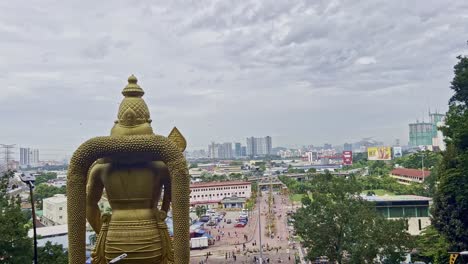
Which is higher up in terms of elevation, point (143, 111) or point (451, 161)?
point (143, 111)

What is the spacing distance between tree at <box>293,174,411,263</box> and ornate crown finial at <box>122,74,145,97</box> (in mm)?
16139

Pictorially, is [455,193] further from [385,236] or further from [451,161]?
[385,236]

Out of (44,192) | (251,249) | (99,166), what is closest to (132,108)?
(99,166)

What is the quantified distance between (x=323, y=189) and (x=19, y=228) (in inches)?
633

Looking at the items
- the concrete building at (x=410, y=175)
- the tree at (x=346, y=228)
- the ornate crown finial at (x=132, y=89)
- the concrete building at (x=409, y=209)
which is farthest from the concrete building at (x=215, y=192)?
the ornate crown finial at (x=132, y=89)

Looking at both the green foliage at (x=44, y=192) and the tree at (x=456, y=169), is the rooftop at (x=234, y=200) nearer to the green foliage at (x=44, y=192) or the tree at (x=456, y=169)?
the green foliage at (x=44, y=192)

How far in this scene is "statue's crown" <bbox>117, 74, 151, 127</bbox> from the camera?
11.0 m

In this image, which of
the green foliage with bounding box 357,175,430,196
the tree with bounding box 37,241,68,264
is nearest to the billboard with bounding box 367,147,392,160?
the green foliage with bounding box 357,175,430,196

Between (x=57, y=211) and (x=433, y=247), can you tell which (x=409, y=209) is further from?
(x=57, y=211)

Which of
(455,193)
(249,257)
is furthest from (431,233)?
(249,257)

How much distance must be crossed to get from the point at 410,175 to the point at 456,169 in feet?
219

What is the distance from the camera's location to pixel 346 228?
24.7 meters

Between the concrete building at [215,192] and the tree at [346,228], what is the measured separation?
6092 centimetres

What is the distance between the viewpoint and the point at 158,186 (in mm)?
11188
